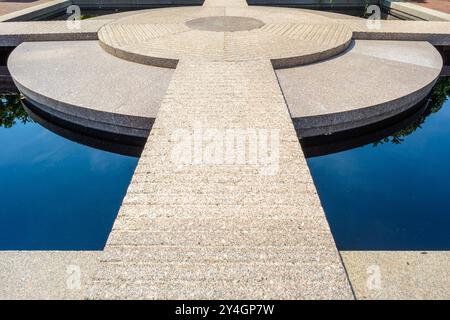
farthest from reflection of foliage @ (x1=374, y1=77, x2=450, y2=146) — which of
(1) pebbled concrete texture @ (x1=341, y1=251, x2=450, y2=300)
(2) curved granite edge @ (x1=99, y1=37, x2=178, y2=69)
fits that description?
(2) curved granite edge @ (x1=99, y1=37, x2=178, y2=69)

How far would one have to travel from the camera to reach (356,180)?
5.73 m

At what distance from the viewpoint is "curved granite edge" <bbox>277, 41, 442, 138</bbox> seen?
6.21 m

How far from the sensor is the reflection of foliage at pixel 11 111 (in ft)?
25.0

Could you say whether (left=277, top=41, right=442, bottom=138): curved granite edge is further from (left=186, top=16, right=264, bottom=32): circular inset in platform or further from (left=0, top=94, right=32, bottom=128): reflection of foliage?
(left=0, top=94, right=32, bottom=128): reflection of foliage

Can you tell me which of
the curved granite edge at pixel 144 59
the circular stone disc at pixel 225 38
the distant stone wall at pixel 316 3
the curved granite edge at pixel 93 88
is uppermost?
the distant stone wall at pixel 316 3

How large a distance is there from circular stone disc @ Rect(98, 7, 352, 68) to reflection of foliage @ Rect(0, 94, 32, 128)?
259 cm

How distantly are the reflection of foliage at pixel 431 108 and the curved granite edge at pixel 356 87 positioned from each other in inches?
14.8

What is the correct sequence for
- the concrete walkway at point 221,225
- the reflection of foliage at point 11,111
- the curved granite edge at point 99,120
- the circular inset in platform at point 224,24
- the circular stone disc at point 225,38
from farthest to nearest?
the circular inset in platform at point 224,24 < the circular stone disc at point 225,38 < the reflection of foliage at point 11,111 < the curved granite edge at point 99,120 < the concrete walkway at point 221,225

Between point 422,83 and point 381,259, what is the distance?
17.4 ft

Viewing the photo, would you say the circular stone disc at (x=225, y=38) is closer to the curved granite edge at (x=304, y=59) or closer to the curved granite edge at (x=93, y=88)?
the curved granite edge at (x=304, y=59)

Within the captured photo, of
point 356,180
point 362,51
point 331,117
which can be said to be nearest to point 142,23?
point 362,51

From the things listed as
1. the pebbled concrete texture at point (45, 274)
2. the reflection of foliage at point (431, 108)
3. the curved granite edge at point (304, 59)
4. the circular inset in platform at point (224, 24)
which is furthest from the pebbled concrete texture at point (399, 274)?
the circular inset in platform at point (224, 24)

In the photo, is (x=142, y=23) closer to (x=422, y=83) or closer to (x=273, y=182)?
(x=422, y=83)

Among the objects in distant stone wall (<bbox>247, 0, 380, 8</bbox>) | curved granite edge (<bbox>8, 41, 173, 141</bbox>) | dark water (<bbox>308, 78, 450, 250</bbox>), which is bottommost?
dark water (<bbox>308, 78, 450, 250</bbox>)
